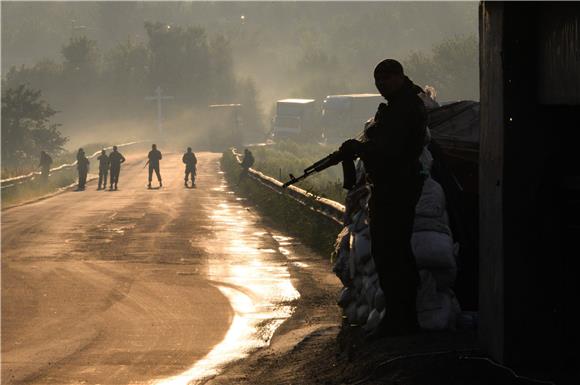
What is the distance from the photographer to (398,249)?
9367 millimetres

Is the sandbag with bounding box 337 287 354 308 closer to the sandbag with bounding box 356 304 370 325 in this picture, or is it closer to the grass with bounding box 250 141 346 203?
the sandbag with bounding box 356 304 370 325

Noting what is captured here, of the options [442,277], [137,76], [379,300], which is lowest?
[379,300]

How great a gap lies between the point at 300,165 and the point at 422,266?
58.1 metres

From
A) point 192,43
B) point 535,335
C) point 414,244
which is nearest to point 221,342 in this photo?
point 414,244

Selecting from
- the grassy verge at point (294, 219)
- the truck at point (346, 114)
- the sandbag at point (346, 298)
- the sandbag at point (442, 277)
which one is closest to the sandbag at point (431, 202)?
the sandbag at point (442, 277)

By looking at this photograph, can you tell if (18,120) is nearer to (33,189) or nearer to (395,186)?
(33,189)

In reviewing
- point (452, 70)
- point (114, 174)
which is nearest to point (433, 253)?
point (114, 174)

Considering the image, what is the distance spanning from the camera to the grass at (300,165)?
37625 mm

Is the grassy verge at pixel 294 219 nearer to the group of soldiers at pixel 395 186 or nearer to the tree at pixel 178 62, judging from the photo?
the group of soldiers at pixel 395 186

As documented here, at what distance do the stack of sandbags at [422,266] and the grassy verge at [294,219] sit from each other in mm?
9658

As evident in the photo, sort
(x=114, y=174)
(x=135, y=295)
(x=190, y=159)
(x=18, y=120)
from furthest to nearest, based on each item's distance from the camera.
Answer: (x=18, y=120) → (x=190, y=159) → (x=114, y=174) → (x=135, y=295)

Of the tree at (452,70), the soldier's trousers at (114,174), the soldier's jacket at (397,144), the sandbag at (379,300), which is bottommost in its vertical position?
Answer: the soldier's trousers at (114,174)

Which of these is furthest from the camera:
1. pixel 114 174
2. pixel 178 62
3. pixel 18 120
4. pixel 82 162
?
pixel 178 62

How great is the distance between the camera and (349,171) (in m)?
9.66
